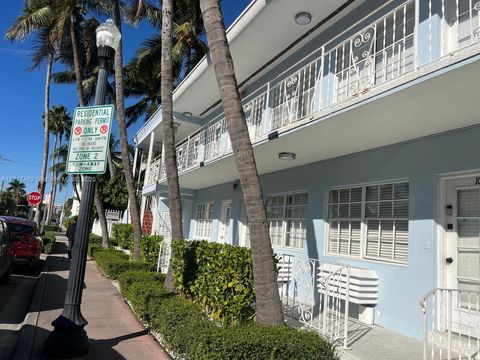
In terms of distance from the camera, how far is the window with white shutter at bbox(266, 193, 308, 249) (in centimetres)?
971

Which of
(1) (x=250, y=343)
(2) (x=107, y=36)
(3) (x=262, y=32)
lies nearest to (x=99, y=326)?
(1) (x=250, y=343)

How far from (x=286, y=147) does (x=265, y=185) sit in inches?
131

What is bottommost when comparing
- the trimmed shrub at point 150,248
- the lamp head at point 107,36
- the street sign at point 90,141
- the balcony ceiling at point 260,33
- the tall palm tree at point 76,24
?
the trimmed shrub at point 150,248

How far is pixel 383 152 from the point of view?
729cm

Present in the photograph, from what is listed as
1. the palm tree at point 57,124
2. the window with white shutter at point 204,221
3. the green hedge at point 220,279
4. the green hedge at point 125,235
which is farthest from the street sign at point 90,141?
the palm tree at point 57,124

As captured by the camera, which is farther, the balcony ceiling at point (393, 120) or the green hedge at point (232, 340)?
the balcony ceiling at point (393, 120)

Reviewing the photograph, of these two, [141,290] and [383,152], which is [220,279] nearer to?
[141,290]

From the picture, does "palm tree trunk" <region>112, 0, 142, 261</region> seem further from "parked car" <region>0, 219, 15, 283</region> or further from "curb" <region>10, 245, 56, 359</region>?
"curb" <region>10, 245, 56, 359</region>

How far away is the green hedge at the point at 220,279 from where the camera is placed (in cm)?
547

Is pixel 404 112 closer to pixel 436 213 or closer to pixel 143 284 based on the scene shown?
pixel 436 213

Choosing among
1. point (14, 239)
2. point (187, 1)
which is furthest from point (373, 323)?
point (187, 1)

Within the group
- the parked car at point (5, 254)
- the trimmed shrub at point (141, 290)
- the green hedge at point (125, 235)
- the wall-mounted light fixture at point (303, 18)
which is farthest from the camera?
the green hedge at point (125, 235)

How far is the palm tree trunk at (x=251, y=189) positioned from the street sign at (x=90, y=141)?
1.67m

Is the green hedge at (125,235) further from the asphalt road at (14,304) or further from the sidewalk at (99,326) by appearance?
the sidewalk at (99,326)
